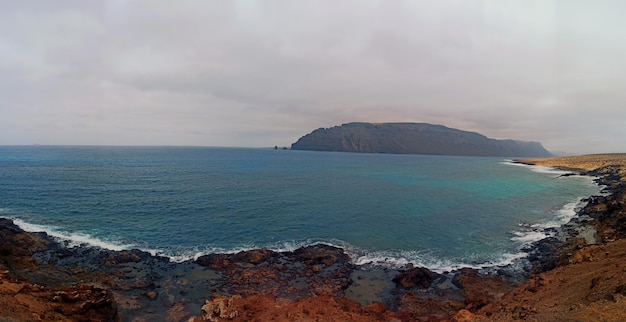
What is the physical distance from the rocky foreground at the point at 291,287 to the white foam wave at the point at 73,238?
1.27 m

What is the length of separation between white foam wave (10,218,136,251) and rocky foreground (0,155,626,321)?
1.27 m

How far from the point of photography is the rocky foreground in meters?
17.1

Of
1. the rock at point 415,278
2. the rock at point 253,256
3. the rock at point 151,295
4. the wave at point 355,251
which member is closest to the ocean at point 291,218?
the wave at point 355,251

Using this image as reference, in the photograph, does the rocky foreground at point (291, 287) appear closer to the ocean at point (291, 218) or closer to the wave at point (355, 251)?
the wave at point (355, 251)

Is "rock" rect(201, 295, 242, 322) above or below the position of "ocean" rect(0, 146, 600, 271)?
below

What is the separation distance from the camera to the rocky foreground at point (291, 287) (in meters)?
17.1

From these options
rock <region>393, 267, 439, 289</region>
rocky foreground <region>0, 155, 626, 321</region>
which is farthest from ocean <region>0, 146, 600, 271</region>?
rock <region>393, 267, 439, 289</region>

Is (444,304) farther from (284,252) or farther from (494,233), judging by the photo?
(494,233)

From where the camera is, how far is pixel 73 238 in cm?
3525

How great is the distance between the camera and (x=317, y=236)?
38.3m

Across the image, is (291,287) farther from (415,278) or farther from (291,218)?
(291,218)

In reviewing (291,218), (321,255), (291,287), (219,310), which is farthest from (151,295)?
(291,218)

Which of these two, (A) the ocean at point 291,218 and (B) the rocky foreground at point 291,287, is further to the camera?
(A) the ocean at point 291,218

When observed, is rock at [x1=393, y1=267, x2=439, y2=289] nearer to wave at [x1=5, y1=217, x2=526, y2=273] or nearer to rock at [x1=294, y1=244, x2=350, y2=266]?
wave at [x1=5, y1=217, x2=526, y2=273]
